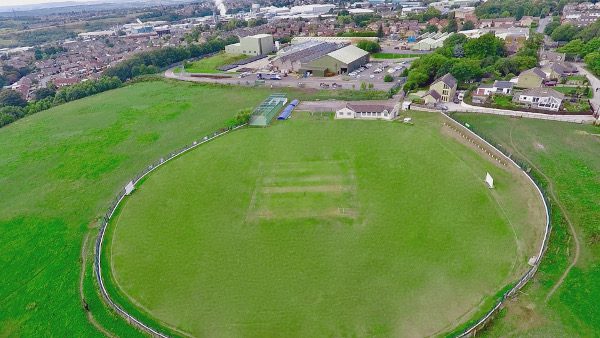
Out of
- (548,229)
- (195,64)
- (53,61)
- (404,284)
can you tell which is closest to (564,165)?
(548,229)

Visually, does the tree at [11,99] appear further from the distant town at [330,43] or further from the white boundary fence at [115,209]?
the white boundary fence at [115,209]

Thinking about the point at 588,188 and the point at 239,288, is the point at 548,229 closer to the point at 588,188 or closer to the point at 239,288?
the point at 588,188

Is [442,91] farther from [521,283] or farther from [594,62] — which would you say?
[521,283]

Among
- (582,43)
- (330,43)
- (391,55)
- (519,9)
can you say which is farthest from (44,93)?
(519,9)

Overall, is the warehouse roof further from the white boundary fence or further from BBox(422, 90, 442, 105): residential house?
the white boundary fence

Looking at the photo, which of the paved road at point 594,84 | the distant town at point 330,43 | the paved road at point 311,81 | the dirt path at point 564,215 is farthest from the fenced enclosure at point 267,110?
the paved road at point 594,84

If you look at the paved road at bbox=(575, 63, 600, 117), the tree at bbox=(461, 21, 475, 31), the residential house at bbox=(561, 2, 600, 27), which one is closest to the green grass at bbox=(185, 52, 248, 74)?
the tree at bbox=(461, 21, 475, 31)
